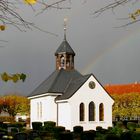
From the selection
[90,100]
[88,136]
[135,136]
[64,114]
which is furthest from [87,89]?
[135,136]

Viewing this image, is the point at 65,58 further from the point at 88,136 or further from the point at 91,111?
the point at 88,136

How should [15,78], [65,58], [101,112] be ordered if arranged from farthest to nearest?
[65,58] → [101,112] → [15,78]

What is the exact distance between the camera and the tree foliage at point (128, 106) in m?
70.6

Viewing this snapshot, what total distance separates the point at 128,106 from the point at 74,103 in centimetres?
3294

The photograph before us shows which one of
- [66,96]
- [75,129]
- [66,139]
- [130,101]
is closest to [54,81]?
[66,96]

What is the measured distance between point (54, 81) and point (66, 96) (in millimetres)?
4699

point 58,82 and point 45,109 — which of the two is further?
point 58,82

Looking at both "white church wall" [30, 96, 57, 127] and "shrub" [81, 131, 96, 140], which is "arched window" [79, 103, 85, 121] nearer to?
"white church wall" [30, 96, 57, 127]

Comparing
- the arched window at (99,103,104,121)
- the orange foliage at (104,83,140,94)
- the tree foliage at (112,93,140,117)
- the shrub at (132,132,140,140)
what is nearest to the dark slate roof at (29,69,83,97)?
the arched window at (99,103,104,121)

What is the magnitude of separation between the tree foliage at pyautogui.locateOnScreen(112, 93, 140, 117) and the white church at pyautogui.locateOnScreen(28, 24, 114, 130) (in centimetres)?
2618

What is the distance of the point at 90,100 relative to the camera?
41781 millimetres

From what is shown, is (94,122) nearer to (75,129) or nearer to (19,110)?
(75,129)

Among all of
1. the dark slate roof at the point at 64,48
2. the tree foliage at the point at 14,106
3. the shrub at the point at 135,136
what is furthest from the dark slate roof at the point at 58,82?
the tree foliage at the point at 14,106

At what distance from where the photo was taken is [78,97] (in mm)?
41219
